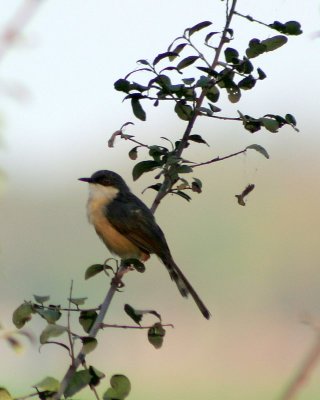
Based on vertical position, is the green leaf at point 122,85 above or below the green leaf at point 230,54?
below

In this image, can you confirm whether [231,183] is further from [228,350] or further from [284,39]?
[284,39]

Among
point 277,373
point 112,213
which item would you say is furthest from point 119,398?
point 277,373

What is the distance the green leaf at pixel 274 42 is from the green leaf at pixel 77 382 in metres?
1.32

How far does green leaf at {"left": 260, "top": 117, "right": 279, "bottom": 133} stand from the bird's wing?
200cm

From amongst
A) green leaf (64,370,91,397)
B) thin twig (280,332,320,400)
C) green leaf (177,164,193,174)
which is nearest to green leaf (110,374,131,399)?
green leaf (64,370,91,397)

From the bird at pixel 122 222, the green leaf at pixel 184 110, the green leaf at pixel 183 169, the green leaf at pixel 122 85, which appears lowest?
the bird at pixel 122 222

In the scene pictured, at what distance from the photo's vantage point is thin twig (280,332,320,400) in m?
1.58

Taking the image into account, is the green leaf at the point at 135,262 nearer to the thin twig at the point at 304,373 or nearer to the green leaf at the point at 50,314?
the green leaf at the point at 50,314

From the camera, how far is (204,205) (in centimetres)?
4144

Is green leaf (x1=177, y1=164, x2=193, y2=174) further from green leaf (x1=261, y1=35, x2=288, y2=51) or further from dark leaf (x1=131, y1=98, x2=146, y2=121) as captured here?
green leaf (x1=261, y1=35, x2=288, y2=51)

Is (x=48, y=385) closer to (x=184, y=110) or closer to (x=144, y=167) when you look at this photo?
(x=184, y=110)

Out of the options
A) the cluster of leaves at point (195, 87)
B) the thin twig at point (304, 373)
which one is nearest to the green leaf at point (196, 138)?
the cluster of leaves at point (195, 87)

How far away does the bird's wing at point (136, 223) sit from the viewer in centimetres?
588

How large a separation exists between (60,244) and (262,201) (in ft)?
29.6
